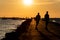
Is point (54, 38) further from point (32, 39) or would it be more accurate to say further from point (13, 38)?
point (13, 38)

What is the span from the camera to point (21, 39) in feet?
93.5

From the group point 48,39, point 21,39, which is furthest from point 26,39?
point 48,39

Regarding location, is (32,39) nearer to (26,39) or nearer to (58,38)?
(26,39)

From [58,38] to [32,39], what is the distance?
2986 millimetres

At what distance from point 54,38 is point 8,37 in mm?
5130

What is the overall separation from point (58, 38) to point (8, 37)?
5.58m

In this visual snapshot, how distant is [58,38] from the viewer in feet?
94.9

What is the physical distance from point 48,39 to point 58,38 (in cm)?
151

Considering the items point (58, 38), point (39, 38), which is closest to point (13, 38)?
point (39, 38)

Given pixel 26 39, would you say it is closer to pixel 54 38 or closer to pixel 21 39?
pixel 21 39

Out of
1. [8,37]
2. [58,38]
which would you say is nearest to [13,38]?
[8,37]

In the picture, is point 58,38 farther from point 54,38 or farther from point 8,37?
point 8,37

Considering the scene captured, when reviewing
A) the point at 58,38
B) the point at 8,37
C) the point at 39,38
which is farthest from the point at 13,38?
the point at 58,38

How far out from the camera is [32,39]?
28.2m
